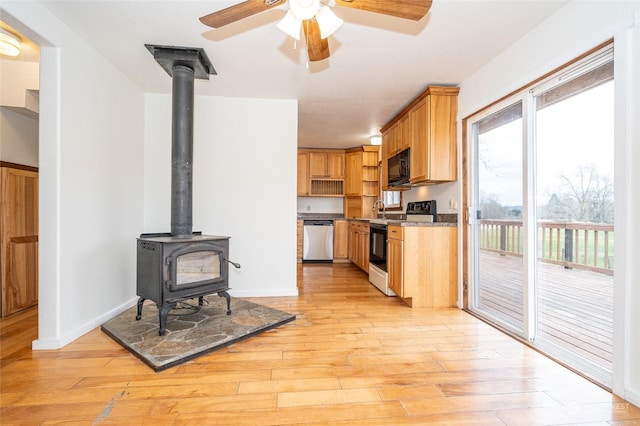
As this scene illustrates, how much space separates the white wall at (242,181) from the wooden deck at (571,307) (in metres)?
2.33

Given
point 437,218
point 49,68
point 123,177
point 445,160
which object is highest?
point 49,68

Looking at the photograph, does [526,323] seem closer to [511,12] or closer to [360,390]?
[360,390]

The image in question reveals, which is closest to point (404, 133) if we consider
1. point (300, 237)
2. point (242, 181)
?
point (242, 181)

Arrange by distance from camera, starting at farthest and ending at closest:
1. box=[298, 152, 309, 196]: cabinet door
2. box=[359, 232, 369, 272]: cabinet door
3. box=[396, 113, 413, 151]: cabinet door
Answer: box=[298, 152, 309, 196]: cabinet door < box=[359, 232, 369, 272]: cabinet door < box=[396, 113, 413, 151]: cabinet door

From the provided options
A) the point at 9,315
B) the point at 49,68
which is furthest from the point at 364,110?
the point at 9,315

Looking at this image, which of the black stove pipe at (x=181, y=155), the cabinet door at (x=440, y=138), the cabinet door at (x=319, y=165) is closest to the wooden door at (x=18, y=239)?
the black stove pipe at (x=181, y=155)

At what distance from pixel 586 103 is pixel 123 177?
400cm

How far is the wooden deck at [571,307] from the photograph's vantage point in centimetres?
200

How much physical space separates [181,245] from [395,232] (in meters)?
2.28

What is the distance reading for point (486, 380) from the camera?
1811 mm

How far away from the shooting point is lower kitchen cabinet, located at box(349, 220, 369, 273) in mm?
4941

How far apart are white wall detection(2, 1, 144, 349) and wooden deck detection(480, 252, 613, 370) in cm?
368

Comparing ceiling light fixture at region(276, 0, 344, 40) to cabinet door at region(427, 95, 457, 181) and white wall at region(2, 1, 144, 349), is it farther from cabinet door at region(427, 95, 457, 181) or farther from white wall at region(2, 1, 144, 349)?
cabinet door at region(427, 95, 457, 181)

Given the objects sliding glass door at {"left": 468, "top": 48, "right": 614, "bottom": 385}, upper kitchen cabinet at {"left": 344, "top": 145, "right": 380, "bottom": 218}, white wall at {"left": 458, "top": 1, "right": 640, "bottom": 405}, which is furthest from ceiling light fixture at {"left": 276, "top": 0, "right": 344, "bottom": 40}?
upper kitchen cabinet at {"left": 344, "top": 145, "right": 380, "bottom": 218}
